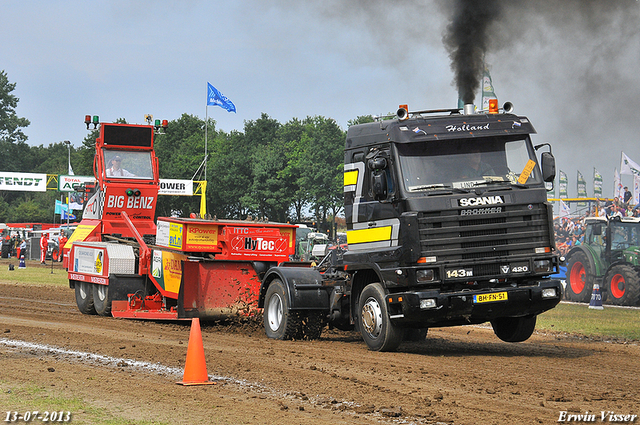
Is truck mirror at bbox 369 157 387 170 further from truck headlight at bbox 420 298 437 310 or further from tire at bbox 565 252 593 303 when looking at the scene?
tire at bbox 565 252 593 303

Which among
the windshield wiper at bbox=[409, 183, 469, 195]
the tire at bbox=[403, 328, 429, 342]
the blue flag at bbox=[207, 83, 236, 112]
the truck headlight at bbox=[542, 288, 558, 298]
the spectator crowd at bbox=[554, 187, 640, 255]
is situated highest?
the blue flag at bbox=[207, 83, 236, 112]

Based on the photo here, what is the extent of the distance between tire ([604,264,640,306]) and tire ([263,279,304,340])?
11.9 metres

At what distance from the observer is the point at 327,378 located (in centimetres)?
843

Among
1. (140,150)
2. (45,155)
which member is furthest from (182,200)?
(45,155)

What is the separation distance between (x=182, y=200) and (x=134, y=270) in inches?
2368

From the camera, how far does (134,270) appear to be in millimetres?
16281

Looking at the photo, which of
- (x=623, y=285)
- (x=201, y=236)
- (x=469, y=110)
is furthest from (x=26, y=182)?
(x=469, y=110)

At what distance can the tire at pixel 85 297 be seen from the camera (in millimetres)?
17297

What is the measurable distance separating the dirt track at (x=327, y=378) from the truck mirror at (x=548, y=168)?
249cm

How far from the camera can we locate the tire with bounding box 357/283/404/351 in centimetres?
1029

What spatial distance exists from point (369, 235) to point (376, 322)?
124cm

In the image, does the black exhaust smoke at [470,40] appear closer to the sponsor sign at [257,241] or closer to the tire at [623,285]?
the sponsor sign at [257,241]

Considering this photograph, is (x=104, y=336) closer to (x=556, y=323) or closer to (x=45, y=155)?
(x=556, y=323)

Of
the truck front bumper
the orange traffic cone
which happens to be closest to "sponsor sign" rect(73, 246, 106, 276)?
the truck front bumper
